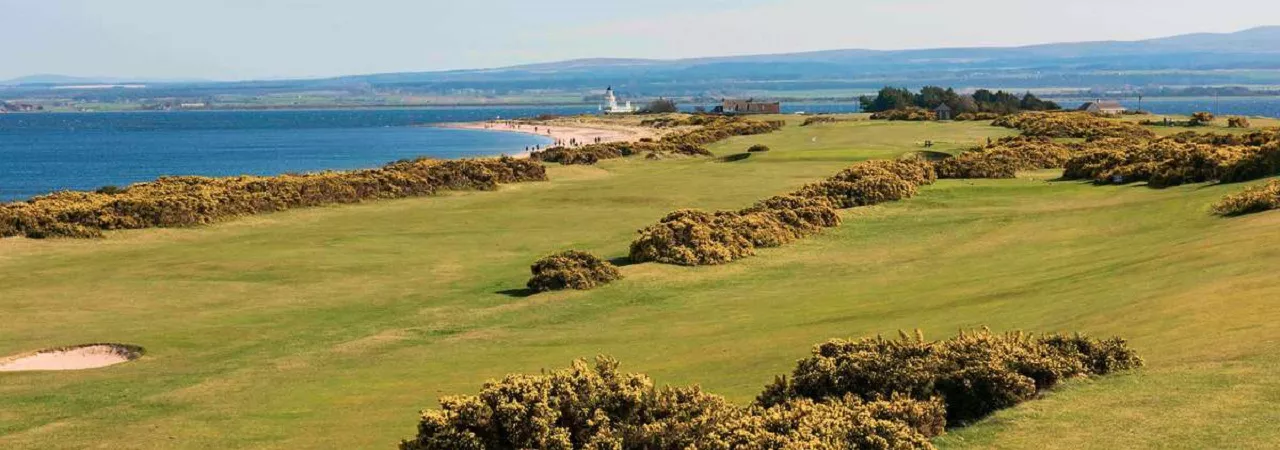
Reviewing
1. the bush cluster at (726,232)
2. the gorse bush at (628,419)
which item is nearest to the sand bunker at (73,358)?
the gorse bush at (628,419)

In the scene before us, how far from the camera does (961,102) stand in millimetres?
139250

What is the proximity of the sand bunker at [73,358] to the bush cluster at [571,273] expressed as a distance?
30.2 ft

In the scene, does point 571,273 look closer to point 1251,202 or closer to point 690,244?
point 690,244

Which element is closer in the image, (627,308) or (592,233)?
(627,308)

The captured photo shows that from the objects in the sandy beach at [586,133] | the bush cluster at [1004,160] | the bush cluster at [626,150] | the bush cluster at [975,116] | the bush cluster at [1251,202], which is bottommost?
the sandy beach at [586,133]

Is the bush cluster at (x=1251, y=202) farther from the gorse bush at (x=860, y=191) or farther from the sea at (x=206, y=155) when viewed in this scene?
the sea at (x=206, y=155)

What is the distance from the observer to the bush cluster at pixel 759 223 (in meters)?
33.8

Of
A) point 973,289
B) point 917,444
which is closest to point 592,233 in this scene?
point 973,289

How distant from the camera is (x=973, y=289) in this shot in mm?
24984

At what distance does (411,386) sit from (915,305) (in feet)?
30.8

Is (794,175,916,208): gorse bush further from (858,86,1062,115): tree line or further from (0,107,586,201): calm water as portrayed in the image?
(858,86,1062,115): tree line

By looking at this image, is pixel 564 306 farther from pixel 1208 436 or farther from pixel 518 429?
pixel 1208 436

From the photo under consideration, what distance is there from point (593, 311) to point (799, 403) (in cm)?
1421

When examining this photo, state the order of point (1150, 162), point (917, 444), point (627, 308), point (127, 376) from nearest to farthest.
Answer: point (917, 444) → point (127, 376) → point (627, 308) → point (1150, 162)
